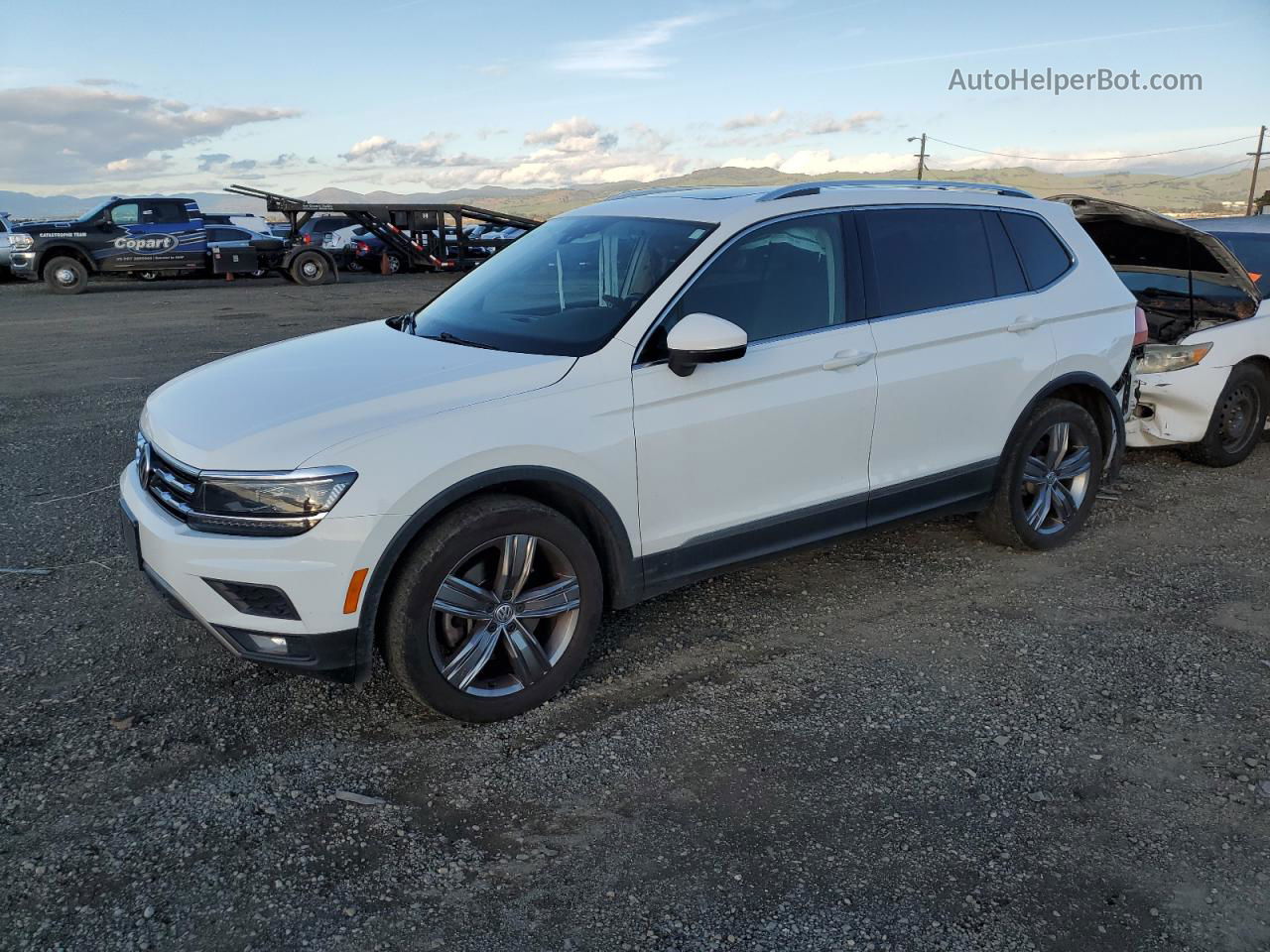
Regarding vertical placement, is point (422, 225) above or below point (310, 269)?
above

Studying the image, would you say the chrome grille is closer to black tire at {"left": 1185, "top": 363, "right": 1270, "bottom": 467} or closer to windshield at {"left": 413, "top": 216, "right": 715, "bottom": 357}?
windshield at {"left": 413, "top": 216, "right": 715, "bottom": 357}

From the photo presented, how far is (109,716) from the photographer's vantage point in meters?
3.63

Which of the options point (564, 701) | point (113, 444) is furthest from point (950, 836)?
Answer: point (113, 444)

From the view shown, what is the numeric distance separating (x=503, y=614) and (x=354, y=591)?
0.56 metres

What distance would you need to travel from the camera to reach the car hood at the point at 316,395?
3.26 m

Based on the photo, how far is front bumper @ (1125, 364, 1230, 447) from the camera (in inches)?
259

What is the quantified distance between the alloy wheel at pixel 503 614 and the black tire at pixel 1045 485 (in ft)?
8.12

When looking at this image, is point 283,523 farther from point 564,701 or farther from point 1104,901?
point 1104,901

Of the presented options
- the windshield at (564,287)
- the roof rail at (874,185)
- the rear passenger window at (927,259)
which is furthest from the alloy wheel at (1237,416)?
the windshield at (564,287)

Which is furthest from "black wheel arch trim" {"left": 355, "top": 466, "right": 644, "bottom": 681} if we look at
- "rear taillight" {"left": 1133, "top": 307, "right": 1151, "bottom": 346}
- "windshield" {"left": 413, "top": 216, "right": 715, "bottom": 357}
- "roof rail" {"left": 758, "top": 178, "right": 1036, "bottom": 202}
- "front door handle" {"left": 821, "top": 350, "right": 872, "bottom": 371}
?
"rear taillight" {"left": 1133, "top": 307, "right": 1151, "bottom": 346}

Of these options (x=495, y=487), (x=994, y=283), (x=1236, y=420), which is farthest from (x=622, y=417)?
(x=1236, y=420)

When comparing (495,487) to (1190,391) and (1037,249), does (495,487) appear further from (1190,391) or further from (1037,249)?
(1190,391)

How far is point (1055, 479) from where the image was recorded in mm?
5219

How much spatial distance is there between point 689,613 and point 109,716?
2.33 meters
